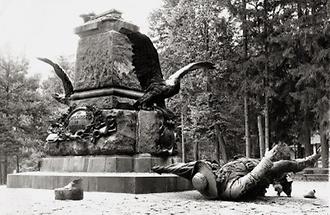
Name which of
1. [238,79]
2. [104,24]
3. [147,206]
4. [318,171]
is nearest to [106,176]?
[147,206]

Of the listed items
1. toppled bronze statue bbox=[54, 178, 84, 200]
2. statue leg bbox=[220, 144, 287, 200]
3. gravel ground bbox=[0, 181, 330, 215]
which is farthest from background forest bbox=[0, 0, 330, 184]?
toppled bronze statue bbox=[54, 178, 84, 200]

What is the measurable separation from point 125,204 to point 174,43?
1966 cm

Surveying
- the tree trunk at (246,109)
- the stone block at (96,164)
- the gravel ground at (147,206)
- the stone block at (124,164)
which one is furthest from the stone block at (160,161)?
the tree trunk at (246,109)

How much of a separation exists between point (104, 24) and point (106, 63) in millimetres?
833

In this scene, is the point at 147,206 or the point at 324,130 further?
the point at 324,130

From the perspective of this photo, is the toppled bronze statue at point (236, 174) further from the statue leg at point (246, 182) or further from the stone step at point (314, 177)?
the stone step at point (314, 177)

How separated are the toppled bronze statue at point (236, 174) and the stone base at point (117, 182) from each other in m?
0.50

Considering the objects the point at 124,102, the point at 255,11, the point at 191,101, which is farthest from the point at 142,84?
the point at 191,101

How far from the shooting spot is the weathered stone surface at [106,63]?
810 cm

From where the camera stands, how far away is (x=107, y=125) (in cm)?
752

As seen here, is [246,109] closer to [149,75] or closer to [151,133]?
[149,75]

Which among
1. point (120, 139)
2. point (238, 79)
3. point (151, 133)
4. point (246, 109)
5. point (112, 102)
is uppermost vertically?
point (238, 79)

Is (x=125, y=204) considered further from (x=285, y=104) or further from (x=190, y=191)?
(x=285, y=104)

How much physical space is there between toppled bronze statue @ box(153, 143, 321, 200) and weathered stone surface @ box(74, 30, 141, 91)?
271 centimetres
